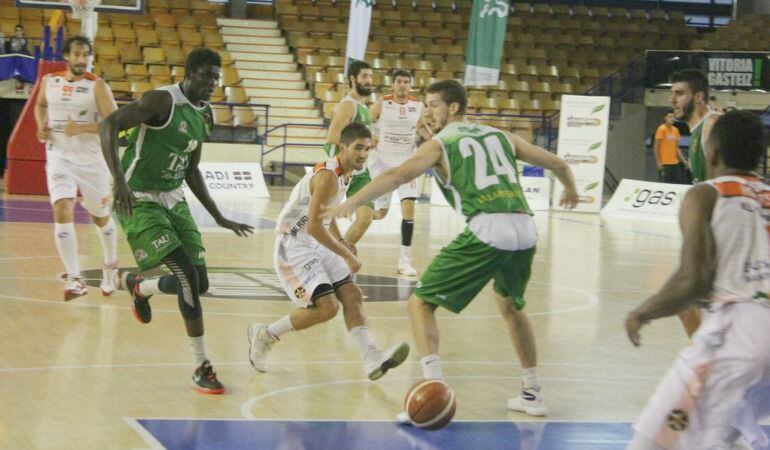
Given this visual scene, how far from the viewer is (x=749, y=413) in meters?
3.66

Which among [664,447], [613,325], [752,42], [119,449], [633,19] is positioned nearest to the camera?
[664,447]

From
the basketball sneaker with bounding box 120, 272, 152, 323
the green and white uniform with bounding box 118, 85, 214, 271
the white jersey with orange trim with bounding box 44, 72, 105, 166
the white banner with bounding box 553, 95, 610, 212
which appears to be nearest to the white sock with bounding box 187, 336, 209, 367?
the green and white uniform with bounding box 118, 85, 214, 271

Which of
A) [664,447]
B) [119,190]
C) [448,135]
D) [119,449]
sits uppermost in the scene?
[448,135]

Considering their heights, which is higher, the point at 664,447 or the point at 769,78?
the point at 769,78

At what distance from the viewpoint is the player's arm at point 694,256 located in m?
3.60

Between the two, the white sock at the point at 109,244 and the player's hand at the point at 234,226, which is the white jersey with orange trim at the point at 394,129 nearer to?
the white sock at the point at 109,244

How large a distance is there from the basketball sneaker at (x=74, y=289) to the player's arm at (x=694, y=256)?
19.1 ft

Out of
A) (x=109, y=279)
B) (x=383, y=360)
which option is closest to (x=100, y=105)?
(x=109, y=279)

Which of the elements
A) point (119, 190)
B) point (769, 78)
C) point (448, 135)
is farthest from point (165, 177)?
point (769, 78)

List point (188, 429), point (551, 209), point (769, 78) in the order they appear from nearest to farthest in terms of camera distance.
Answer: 1. point (188, 429)
2. point (551, 209)
3. point (769, 78)

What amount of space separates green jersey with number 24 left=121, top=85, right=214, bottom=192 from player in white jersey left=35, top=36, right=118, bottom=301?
2.61m

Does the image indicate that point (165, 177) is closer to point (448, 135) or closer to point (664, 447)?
point (448, 135)

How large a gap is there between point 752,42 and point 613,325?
20361 millimetres

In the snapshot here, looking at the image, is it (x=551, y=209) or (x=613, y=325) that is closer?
(x=613, y=325)
